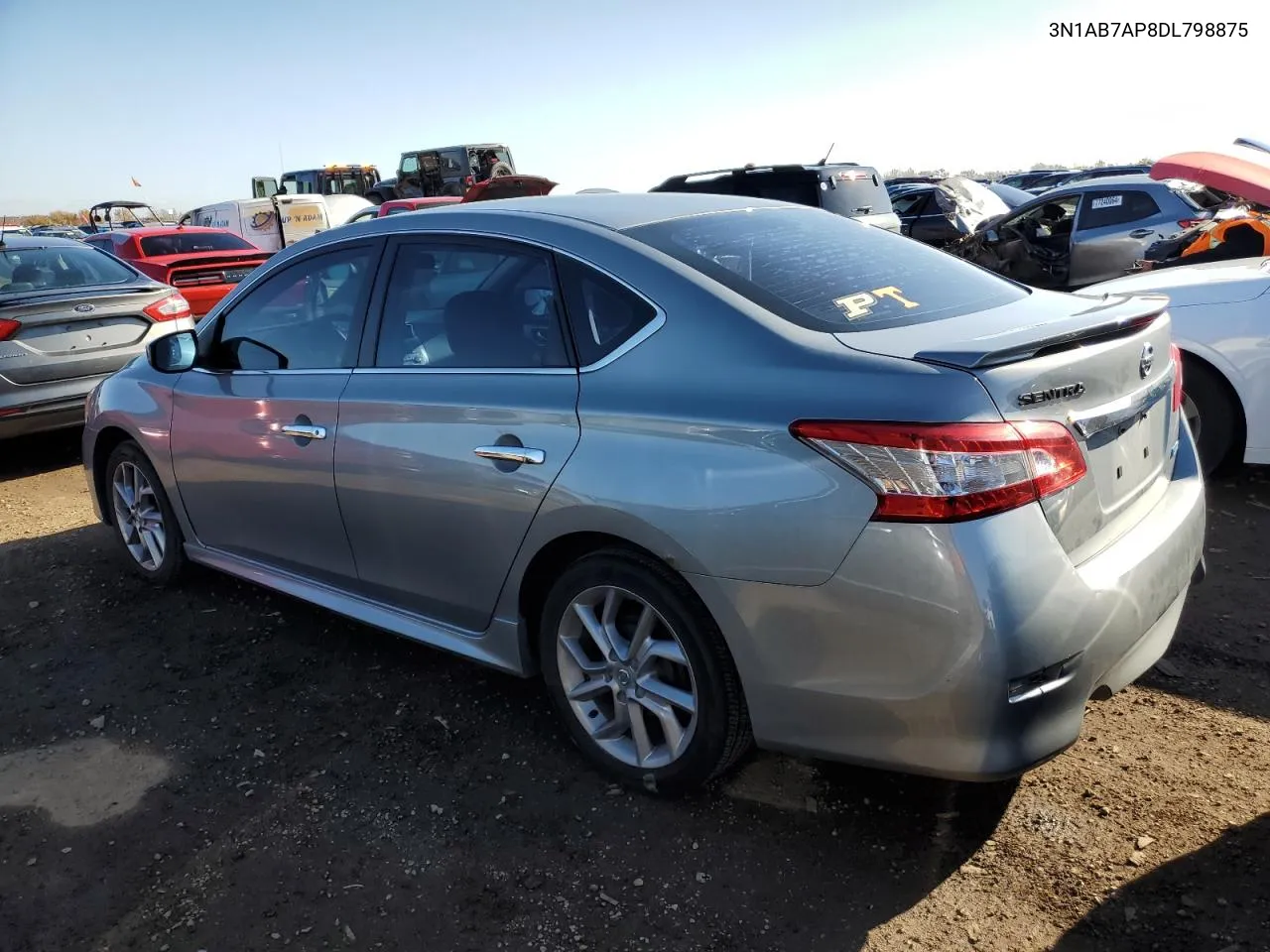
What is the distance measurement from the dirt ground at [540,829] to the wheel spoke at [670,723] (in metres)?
0.22

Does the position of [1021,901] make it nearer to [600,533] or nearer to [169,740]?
[600,533]

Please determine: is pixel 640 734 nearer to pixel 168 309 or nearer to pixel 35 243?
pixel 168 309

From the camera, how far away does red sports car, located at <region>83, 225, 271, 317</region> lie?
35.2 ft

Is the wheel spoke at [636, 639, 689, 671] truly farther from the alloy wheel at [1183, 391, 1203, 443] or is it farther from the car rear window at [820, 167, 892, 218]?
the car rear window at [820, 167, 892, 218]

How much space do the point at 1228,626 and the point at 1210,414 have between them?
1611mm

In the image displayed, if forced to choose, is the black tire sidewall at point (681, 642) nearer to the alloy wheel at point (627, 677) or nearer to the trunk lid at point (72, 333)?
the alloy wheel at point (627, 677)

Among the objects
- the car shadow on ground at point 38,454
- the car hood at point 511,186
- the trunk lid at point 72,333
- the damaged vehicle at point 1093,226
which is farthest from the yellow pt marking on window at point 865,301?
the car hood at point 511,186

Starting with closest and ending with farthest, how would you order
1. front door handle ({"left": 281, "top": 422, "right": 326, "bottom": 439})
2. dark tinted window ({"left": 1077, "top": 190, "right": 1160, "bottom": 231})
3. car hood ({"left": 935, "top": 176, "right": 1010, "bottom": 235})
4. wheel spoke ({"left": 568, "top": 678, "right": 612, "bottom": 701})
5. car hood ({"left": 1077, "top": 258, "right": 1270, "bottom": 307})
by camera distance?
1. wheel spoke ({"left": 568, "top": 678, "right": 612, "bottom": 701})
2. front door handle ({"left": 281, "top": 422, "right": 326, "bottom": 439})
3. car hood ({"left": 1077, "top": 258, "right": 1270, "bottom": 307})
4. dark tinted window ({"left": 1077, "top": 190, "right": 1160, "bottom": 231})
5. car hood ({"left": 935, "top": 176, "right": 1010, "bottom": 235})

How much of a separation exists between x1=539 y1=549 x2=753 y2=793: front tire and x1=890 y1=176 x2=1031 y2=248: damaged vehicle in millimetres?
12183

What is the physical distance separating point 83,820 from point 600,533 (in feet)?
5.95

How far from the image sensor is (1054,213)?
38.1 ft

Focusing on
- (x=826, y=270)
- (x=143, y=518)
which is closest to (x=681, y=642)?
(x=826, y=270)

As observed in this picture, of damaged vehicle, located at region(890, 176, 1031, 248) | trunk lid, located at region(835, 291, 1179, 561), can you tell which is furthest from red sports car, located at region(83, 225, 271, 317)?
trunk lid, located at region(835, 291, 1179, 561)

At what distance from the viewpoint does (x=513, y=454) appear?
281cm
